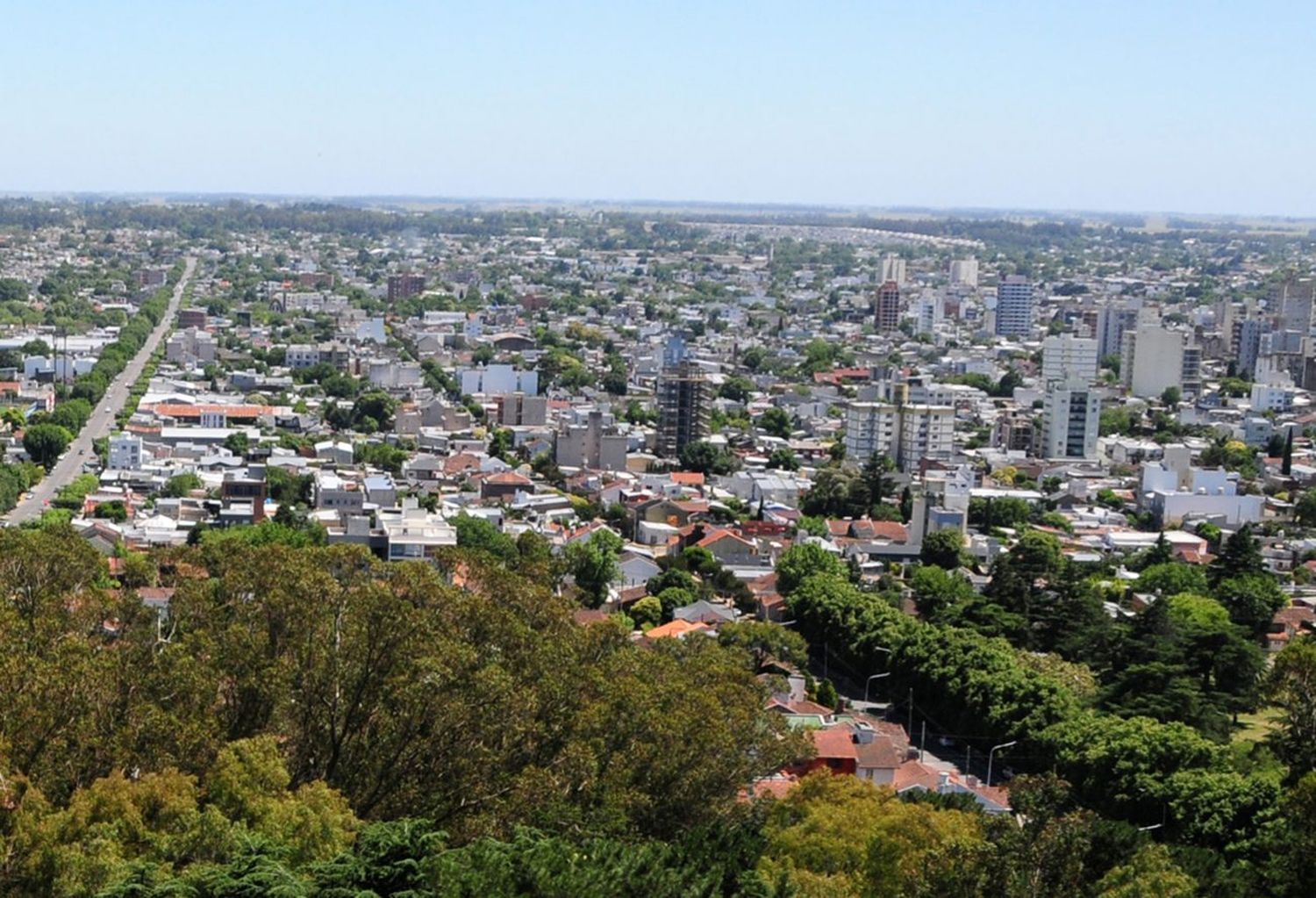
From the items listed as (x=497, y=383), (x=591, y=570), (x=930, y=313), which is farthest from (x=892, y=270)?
(x=591, y=570)

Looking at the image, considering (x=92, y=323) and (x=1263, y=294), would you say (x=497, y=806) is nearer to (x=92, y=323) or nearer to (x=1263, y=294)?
(x=92, y=323)

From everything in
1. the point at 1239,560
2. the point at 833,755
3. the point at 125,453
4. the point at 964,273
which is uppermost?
the point at 833,755

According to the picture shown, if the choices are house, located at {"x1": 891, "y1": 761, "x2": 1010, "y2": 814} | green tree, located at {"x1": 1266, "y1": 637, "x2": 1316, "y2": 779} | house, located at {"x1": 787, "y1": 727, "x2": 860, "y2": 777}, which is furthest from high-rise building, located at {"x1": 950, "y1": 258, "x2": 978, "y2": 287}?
green tree, located at {"x1": 1266, "y1": 637, "x2": 1316, "y2": 779}

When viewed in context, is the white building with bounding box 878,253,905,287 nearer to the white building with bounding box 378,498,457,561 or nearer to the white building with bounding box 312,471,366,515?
the white building with bounding box 312,471,366,515

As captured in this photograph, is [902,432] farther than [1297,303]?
No

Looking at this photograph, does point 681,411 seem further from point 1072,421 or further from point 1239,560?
point 1239,560

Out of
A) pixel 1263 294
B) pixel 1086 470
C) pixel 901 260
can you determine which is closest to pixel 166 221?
pixel 901 260
